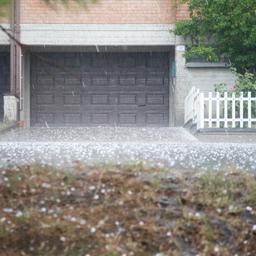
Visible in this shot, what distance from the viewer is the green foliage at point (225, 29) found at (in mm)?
16812

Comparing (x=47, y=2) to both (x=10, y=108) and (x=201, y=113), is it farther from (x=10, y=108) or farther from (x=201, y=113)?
(x=10, y=108)

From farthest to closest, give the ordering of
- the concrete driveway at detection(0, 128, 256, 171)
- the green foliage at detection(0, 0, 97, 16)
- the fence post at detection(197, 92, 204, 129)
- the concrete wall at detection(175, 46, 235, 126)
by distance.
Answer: the concrete wall at detection(175, 46, 235, 126) → the fence post at detection(197, 92, 204, 129) → the concrete driveway at detection(0, 128, 256, 171) → the green foliage at detection(0, 0, 97, 16)

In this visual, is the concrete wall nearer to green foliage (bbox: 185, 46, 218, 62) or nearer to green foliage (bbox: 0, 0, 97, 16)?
green foliage (bbox: 185, 46, 218, 62)

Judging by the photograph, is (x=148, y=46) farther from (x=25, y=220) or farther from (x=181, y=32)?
(x=25, y=220)

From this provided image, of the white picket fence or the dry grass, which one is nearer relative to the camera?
the dry grass

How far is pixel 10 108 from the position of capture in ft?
60.5

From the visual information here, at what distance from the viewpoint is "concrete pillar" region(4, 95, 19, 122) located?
18344 mm

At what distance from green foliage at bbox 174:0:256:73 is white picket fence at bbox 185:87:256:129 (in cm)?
208

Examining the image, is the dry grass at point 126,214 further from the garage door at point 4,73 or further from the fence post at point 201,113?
the garage door at point 4,73

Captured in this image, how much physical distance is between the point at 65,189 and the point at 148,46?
1453cm

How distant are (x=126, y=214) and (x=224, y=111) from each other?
11.1 meters

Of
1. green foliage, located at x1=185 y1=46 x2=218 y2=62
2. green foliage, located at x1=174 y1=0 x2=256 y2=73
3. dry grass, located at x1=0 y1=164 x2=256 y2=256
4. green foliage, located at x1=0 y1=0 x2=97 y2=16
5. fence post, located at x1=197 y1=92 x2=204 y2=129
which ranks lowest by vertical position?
dry grass, located at x1=0 y1=164 x2=256 y2=256

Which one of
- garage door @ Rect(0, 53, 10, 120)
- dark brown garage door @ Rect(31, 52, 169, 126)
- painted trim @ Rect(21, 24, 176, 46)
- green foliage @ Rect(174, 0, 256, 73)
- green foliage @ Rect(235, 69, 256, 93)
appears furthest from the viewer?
garage door @ Rect(0, 53, 10, 120)

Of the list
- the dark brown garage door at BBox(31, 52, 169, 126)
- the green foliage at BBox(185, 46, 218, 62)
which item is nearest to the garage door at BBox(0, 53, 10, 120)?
the dark brown garage door at BBox(31, 52, 169, 126)
